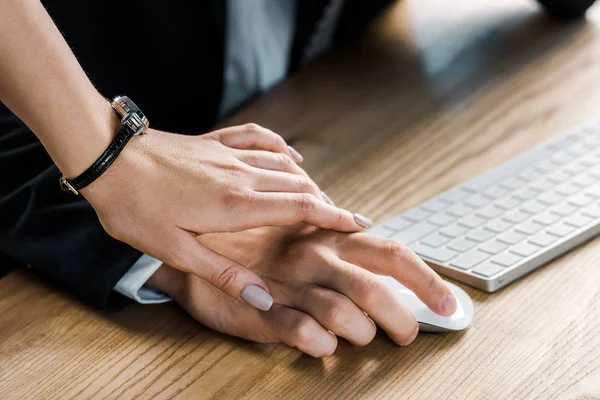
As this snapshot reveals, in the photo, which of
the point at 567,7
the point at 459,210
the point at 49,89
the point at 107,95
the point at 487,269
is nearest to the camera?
the point at 49,89

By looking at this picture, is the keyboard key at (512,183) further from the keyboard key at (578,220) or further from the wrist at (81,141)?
the wrist at (81,141)

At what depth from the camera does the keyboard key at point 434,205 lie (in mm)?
927

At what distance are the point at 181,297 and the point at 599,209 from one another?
434 mm

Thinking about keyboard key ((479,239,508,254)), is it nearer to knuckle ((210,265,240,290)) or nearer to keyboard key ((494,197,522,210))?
keyboard key ((494,197,522,210))

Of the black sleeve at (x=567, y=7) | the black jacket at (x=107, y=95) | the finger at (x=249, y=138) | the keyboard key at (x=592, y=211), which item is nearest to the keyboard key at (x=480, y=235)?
the keyboard key at (x=592, y=211)

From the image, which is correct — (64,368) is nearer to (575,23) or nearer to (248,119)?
(248,119)

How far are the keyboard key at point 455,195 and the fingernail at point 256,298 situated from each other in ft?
0.92

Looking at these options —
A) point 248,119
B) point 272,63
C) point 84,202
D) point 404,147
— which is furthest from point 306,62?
point 84,202

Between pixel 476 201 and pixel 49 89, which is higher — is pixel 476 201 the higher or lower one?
the lower one

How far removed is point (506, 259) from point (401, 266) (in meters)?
0.12

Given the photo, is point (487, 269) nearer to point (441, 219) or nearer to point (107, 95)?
point (441, 219)

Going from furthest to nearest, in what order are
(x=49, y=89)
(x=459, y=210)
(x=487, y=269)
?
1. (x=459, y=210)
2. (x=487, y=269)
3. (x=49, y=89)

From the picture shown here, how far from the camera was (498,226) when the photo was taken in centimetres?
88

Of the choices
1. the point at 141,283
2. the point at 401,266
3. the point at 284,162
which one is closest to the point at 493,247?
the point at 401,266
